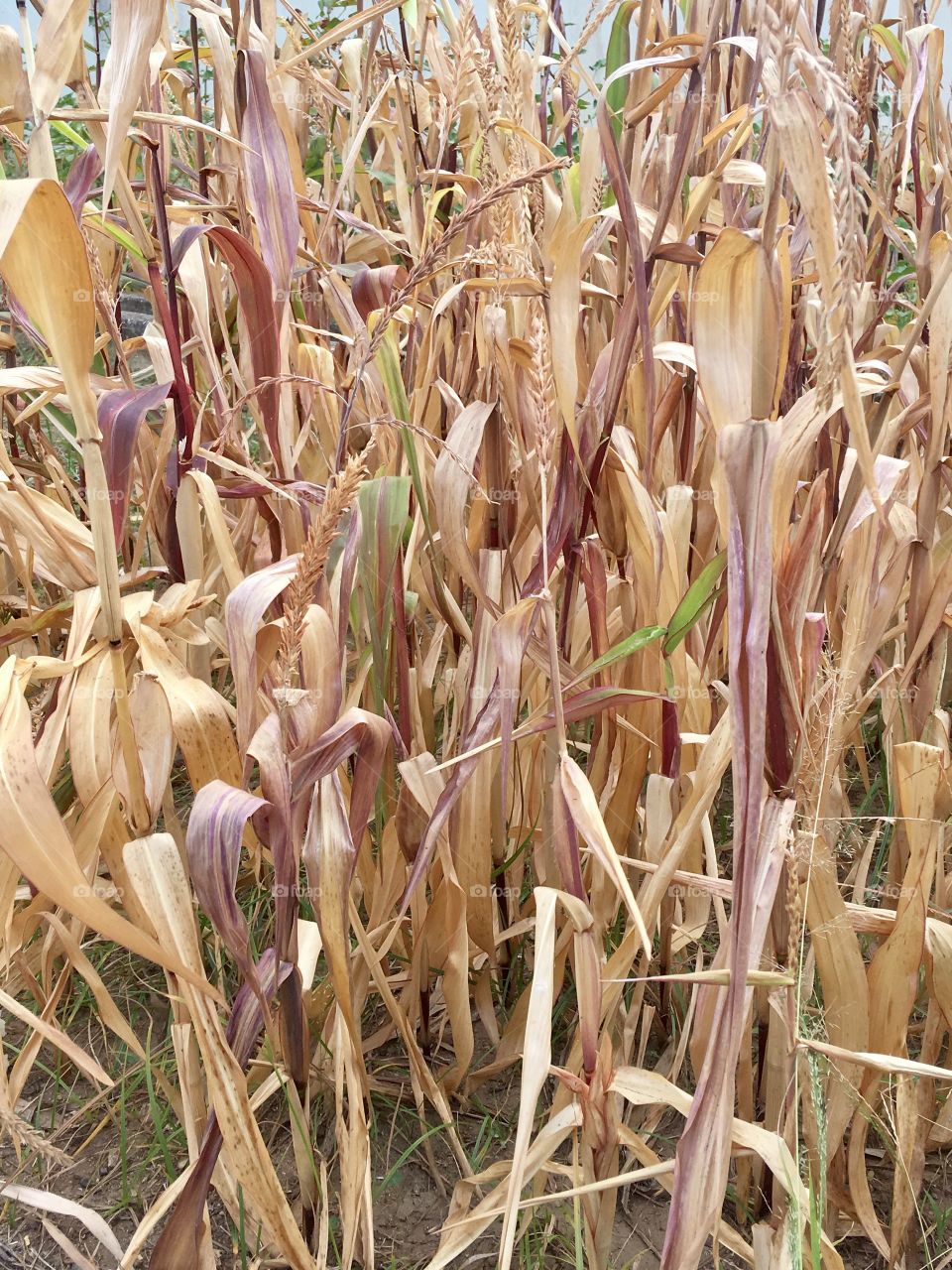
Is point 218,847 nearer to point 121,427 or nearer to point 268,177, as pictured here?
point 121,427

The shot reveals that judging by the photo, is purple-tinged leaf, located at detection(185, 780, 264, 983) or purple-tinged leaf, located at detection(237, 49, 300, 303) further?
purple-tinged leaf, located at detection(237, 49, 300, 303)

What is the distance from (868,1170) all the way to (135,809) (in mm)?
566

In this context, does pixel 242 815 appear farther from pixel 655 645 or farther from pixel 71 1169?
pixel 71 1169

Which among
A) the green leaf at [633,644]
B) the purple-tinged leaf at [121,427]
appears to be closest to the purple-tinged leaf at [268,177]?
the purple-tinged leaf at [121,427]

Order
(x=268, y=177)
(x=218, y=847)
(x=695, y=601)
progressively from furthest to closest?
(x=268, y=177)
(x=695, y=601)
(x=218, y=847)

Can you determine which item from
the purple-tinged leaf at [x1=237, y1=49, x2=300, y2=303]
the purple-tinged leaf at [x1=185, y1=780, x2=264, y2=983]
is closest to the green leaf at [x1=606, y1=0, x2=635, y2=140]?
the purple-tinged leaf at [x1=237, y1=49, x2=300, y2=303]

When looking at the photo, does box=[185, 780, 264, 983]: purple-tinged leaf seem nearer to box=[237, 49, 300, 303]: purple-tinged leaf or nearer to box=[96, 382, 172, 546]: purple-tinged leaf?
box=[96, 382, 172, 546]: purple-tinged leaf

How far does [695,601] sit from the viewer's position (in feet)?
2.08

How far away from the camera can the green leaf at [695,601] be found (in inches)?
24.1

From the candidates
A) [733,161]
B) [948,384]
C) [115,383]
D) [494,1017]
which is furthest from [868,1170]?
[115,383]

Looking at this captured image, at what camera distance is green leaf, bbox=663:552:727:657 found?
2.01 feet

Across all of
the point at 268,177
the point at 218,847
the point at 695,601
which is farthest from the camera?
the point at 268,177

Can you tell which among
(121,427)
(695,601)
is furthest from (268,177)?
(695,601)

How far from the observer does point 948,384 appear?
738 millimetres
